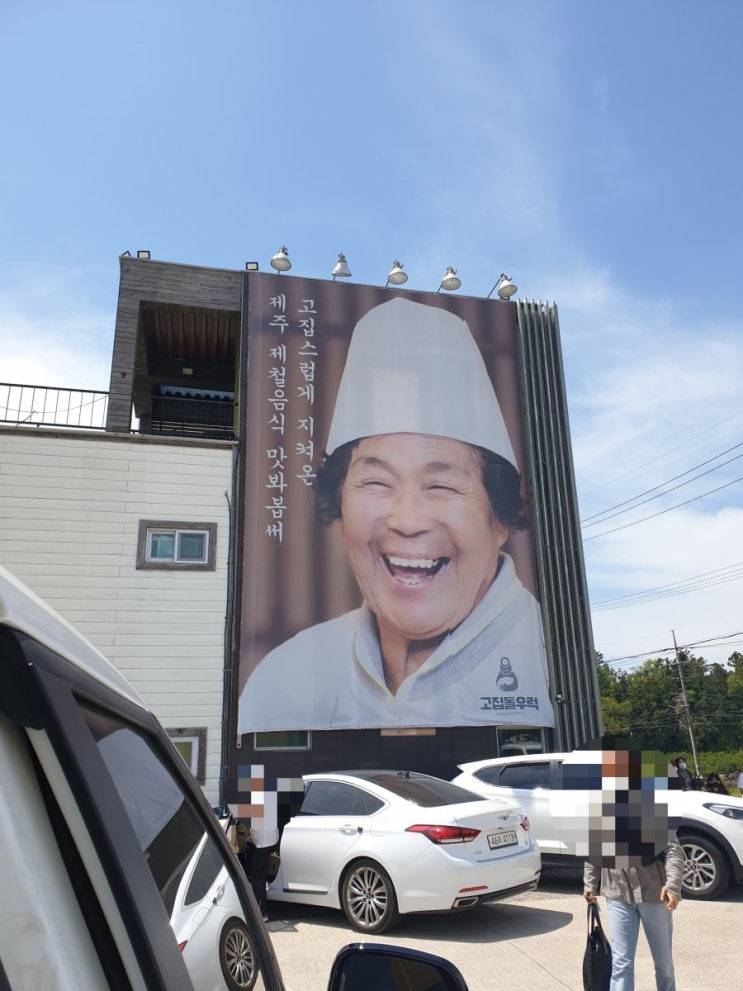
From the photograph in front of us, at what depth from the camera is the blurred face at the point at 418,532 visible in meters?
14.3

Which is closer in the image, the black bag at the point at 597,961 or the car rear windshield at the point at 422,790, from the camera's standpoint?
the black bag at the point at 597,961

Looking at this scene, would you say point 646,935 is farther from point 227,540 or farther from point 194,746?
point 227,540

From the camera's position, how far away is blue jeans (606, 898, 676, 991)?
3.59m

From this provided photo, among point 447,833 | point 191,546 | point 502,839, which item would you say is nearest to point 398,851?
point 447,833

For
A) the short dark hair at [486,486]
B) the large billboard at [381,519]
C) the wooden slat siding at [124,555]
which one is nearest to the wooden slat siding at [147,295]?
the large billboard at [381,519]

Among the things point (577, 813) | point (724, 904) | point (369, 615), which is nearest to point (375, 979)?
point (577, 813)

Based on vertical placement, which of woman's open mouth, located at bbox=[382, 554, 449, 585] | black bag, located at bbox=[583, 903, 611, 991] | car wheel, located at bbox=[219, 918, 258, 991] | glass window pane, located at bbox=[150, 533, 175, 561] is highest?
glass window pane, located at bbox=[150, 533, 175, 561]

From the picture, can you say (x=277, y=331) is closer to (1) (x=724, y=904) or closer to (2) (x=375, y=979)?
(1) (x=724, y=904)

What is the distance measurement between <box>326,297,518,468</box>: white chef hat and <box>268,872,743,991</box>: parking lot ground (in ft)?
32.3

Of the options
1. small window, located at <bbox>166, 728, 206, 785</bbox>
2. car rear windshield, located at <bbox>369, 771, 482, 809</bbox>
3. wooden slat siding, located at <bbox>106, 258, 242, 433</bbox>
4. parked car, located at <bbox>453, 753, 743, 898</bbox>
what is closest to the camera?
car rear windshield, located at <bbox>369, 771, 482, 809</bbox>

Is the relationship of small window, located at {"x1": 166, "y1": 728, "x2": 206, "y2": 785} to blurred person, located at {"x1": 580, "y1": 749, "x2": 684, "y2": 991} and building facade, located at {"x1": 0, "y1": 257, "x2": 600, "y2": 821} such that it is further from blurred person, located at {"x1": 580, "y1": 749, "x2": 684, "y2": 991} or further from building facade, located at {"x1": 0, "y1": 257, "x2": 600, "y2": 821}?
blurred person, located at {"x1": 580, "y1": 749, "x2": 684, "y2": 991}

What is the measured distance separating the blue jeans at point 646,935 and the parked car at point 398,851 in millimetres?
2533

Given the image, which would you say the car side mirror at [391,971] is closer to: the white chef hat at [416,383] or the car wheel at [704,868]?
the car wheel at [704,868]

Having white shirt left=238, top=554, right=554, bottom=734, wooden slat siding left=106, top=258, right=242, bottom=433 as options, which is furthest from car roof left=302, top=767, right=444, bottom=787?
wooden slat siding left=106, top=258, right=242, bottom=433
